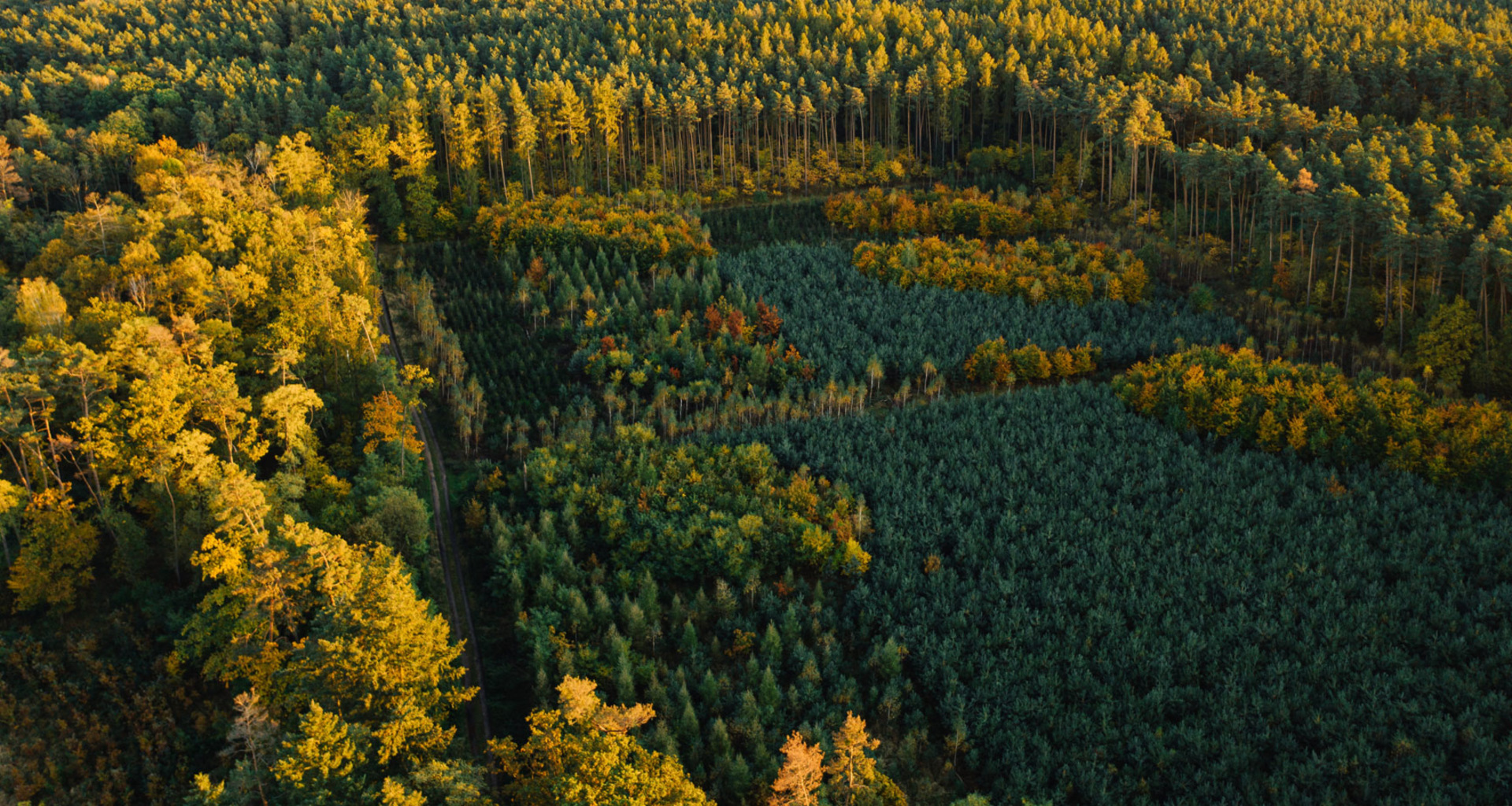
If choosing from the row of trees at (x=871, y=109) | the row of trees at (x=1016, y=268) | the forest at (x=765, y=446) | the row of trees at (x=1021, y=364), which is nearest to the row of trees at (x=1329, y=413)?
the forest at (x=765, y=446)

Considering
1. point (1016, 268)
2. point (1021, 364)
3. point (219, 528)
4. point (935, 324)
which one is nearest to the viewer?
point (219, 528)

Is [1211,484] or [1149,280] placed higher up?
[1149,280]

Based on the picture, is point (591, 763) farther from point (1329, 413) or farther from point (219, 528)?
point (1329, 413)

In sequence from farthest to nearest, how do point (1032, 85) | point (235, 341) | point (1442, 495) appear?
point (1032, 85) < point (235, 341) < point (1442, 495)

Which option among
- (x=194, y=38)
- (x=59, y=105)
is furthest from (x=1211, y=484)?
(x=194, y=38)

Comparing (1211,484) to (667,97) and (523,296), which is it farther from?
(667,97)

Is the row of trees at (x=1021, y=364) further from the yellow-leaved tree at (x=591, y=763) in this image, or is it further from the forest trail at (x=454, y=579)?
the yellow-leaved tree at (x=591, y=763)

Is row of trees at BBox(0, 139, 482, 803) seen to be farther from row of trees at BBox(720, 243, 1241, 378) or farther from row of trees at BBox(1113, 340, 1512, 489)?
row of trees at BBox(1113, 340, 1512, 489)

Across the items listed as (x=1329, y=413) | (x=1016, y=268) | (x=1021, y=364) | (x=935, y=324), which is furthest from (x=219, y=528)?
(x=1016, y=268)
